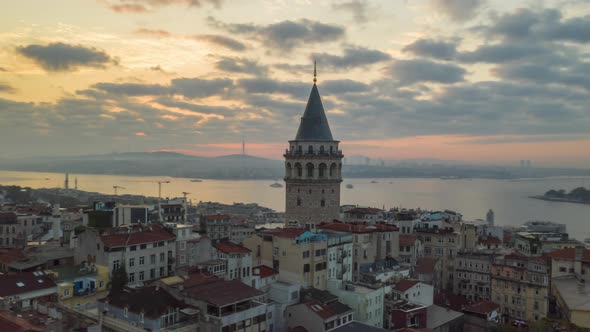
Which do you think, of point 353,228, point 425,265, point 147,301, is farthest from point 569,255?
point 147,301

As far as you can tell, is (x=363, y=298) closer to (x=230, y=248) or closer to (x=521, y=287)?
(x=230, y=248)

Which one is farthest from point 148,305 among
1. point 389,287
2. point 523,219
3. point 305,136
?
point 523,219

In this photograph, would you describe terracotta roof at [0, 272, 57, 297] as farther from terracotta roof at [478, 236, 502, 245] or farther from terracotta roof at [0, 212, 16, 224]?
terracotta roof at [478, 236, 502, 245]

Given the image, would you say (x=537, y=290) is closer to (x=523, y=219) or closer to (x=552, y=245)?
(x=552, y=245)

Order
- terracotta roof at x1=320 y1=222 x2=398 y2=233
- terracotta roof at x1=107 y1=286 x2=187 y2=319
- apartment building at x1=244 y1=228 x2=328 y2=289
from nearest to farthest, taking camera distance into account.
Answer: terracotta roof at x1=107 y1=286 x2=187 y2=319 < apartment building at x1=244 y1=228 x2=328 y2=289 < terracotta roof at x1=320 y1=222 x2=398 y2=233

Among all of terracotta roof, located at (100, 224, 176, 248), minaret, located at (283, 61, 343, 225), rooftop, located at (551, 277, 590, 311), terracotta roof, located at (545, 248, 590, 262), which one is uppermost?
minaret, located at (283, 61, 343, 225)

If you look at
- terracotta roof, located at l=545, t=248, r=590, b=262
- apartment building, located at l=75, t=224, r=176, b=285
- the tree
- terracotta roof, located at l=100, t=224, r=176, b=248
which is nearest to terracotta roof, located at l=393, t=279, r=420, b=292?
apartment building, located at l=75, t=224, r=176, b=285

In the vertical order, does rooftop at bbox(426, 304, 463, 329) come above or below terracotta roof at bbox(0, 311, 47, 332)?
below
